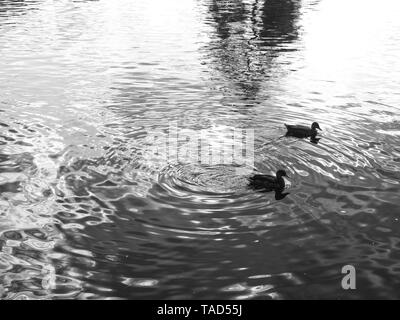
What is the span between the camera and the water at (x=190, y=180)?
34.0 feet

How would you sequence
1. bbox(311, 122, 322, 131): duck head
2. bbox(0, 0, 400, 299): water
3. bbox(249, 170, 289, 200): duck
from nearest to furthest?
bbox(0, 0, 400, 299): water, bbox(249, 170, 289, 200): duck, bbox(311, 122, 322, 131): duck head

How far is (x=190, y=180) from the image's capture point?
14617 millimetres

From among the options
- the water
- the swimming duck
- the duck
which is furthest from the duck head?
the duck

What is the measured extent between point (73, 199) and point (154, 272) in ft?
14.4

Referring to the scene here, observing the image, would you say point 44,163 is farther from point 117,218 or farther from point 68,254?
point 68,254

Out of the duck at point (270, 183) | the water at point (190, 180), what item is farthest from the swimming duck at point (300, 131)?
the duck at point (270, 183)

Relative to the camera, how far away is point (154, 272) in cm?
1038

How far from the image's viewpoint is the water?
10.4 m

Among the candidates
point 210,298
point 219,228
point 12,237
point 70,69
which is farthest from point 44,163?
point 70,69

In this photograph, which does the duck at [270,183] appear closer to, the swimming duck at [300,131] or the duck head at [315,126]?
the swimming duck at [300,131]

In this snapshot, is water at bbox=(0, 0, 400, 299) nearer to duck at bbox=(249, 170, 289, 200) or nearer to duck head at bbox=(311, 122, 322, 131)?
duck at bbox=(249, 170, 289, 200)

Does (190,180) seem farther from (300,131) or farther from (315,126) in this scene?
(315,126)

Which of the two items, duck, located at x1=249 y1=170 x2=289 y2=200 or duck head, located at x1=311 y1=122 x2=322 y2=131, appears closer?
duck, located at x1=249 y1=170 x2=289 y2=200

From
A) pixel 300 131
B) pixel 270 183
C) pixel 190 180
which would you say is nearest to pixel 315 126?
pixel 300 131
